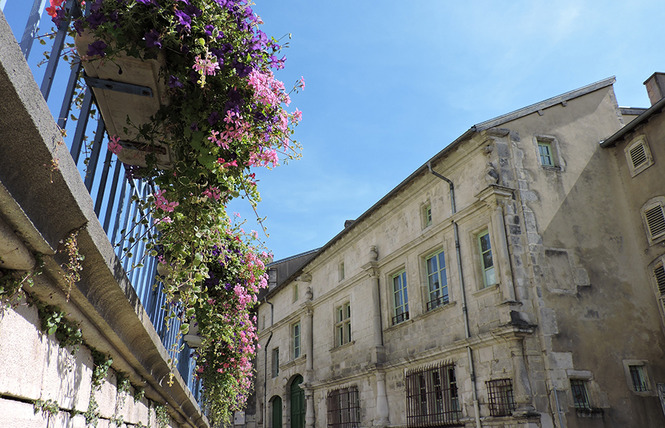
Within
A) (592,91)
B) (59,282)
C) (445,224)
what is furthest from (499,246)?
(59,282)

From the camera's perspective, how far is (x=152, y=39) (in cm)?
242

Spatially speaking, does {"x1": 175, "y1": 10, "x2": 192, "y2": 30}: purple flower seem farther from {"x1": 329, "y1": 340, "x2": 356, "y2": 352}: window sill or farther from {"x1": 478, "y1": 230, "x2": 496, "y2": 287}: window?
{"x1": 329, "y1": 340, "x2": 356, "y2": 352}: window sill

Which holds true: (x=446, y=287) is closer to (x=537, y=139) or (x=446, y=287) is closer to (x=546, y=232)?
(x=546, y=232)

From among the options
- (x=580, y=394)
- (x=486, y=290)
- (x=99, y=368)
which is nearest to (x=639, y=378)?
(x=580, y=394)

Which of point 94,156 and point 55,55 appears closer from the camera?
point 55,55

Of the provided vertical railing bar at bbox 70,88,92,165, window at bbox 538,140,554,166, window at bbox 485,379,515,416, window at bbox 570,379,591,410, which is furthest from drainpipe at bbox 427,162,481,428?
vertical railing bar at bbox 70,88,92,165

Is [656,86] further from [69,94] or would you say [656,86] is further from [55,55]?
[55,55]

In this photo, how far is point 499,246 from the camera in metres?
10.4

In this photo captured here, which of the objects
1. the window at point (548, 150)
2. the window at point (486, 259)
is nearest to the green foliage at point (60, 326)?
the window at point (486, 259)

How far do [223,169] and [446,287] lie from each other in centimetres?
1004

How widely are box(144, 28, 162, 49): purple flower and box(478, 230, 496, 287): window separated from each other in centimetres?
942

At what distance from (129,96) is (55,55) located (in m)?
0.62

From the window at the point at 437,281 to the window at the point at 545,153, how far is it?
3114mm

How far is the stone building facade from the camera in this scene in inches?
380
